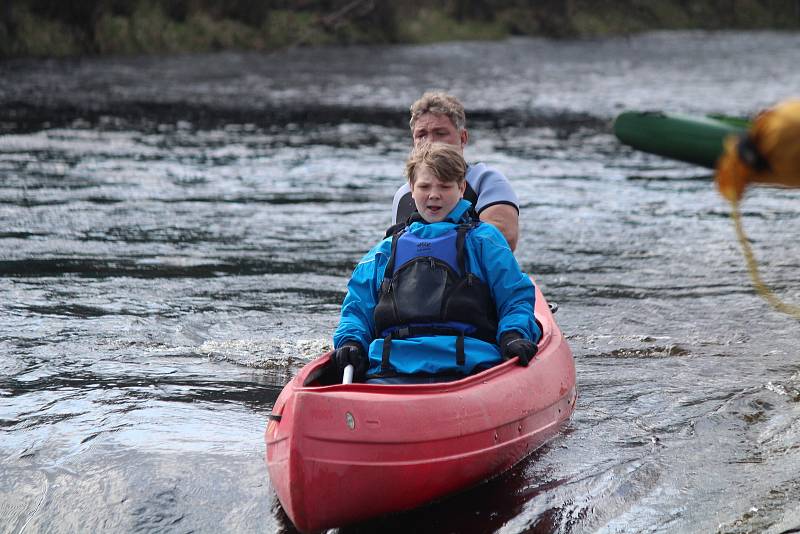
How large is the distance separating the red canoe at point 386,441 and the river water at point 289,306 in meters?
0.17

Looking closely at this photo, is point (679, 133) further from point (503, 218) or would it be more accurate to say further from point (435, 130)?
point (435, 130)

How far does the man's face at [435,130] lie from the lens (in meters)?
5.39

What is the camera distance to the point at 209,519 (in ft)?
13.1

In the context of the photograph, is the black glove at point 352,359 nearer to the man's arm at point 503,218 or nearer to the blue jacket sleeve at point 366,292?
the blue jacket sleeve at point 366,292

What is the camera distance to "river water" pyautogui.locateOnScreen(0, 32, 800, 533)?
423 cm

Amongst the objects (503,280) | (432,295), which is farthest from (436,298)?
(503,280)

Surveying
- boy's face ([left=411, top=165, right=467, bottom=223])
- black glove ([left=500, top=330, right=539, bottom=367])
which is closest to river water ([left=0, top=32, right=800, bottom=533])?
black glove ([left=500, top=330, right=539, bottom=367])

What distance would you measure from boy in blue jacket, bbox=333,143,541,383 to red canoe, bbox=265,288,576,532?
0.15 meters

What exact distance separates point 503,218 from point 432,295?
1501mm

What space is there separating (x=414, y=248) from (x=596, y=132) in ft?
43.2

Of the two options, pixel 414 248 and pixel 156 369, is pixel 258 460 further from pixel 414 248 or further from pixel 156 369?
pixel 156 369

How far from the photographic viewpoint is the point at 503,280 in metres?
4.46

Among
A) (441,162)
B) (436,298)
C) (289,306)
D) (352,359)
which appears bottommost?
(289,306)

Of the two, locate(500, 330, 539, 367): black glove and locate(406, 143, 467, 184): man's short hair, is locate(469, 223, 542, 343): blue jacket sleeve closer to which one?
locate(500, 330, 539, 367): black glove
